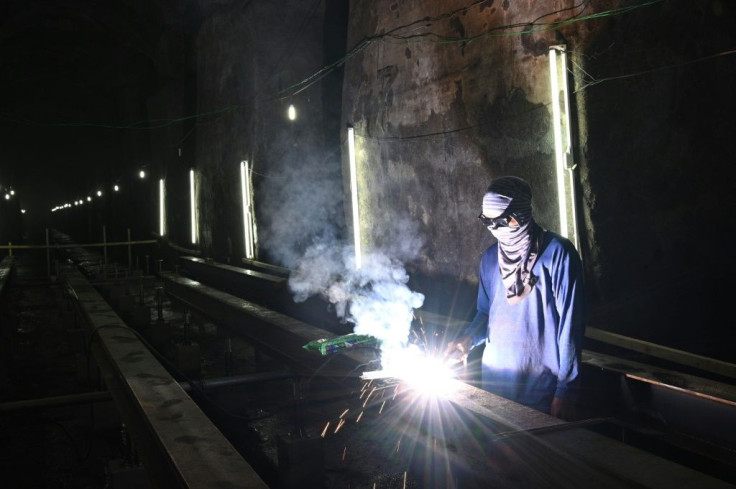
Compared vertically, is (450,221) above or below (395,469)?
above

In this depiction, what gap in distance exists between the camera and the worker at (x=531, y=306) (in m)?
3.28

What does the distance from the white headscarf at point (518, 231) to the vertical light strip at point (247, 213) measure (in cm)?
1126

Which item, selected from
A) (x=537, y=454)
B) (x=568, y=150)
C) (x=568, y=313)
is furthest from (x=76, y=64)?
(x=537, y=454)

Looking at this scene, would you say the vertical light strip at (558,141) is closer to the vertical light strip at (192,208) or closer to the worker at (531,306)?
the worker at (531,306)

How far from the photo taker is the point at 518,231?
3467 millimetres

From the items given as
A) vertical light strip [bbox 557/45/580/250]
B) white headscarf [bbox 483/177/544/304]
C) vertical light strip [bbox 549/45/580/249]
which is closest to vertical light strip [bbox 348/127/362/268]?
vertical light strip [bbox 549/45/580/249]

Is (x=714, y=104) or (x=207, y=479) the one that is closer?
(x=207, y=479)

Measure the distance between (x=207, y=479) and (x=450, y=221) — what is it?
5912 mm

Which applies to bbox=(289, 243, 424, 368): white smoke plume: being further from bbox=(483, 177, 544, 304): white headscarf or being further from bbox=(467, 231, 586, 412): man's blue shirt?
bbox=(483, 177, 544, 304): white headscarf

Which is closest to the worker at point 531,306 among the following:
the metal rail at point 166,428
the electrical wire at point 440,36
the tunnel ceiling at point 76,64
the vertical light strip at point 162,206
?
the metal rail at point 166,428

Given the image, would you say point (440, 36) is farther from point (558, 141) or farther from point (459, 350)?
point (459, 350)

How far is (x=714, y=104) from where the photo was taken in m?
6.59

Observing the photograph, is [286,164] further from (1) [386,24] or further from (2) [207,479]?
(2) [207,479]

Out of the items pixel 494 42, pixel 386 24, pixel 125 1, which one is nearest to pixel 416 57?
pixel 386 24
